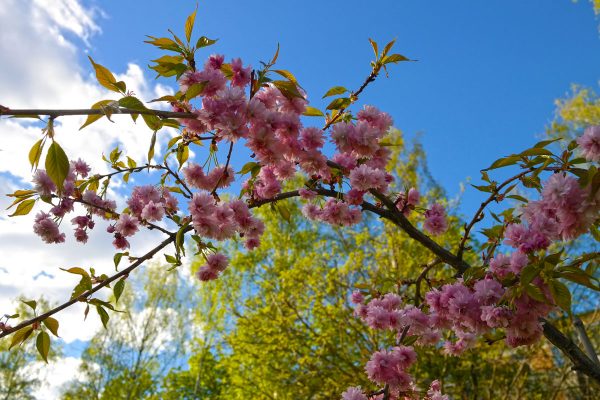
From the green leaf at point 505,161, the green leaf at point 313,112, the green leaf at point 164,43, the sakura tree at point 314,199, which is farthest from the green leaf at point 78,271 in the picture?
the green leaf at point 505,161

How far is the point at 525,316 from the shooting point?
121 cm

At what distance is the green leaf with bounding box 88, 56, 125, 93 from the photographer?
4.03ft

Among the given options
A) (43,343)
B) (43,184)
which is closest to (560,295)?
(43,343)

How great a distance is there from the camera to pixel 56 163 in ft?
3.48

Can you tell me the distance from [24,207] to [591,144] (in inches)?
70.5

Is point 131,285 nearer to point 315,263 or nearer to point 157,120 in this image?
point 315,263

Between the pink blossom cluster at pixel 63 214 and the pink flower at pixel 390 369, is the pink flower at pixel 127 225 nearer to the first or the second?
the pink blossom cluster at pixel 63 214

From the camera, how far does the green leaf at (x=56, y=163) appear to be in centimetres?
106

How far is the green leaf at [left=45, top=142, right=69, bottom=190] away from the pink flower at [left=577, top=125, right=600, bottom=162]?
1.27 m

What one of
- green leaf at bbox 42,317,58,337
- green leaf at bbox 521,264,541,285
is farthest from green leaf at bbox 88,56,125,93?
green leaf at bbox 521,264,541,285

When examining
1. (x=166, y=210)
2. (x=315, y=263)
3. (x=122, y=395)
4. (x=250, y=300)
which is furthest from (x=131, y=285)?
(x=166, y=210)

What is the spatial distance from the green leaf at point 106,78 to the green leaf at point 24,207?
657 mm

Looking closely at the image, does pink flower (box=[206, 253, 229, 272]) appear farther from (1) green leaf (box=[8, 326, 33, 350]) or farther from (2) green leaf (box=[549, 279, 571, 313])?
(2) green leaf (box=[549, 279, 571, 313])

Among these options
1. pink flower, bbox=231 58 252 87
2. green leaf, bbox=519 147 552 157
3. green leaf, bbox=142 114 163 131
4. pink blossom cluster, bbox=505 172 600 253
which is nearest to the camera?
pink blossom cluster, bbox=505 172 600 253
